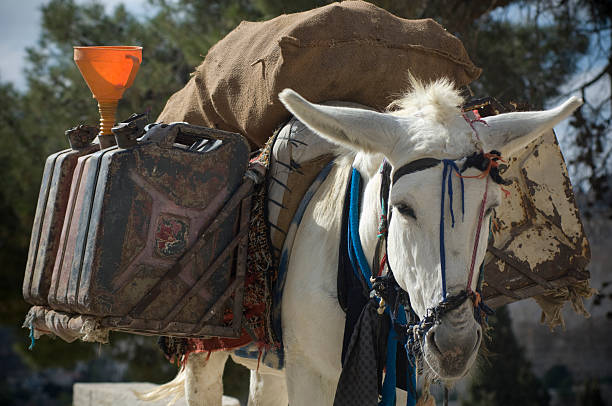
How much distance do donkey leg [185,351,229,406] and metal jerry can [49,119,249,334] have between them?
121 cm

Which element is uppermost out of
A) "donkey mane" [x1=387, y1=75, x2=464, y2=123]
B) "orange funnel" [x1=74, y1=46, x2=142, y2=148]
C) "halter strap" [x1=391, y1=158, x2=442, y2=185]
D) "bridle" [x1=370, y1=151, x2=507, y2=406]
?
"orange funnel" [x1=74, y1=46, x2=142, y2=148]

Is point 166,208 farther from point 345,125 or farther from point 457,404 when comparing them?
point 457,404

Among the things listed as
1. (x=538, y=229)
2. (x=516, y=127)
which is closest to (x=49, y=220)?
(x=516, y=127)

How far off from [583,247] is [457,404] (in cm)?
799

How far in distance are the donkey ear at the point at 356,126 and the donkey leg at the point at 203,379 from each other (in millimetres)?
2059

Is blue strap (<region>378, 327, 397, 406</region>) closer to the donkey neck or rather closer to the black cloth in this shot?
the black cloth

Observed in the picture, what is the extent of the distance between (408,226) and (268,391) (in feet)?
7.29

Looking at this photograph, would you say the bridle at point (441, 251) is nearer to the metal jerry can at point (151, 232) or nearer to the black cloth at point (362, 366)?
the black cloth at point (362, 366)

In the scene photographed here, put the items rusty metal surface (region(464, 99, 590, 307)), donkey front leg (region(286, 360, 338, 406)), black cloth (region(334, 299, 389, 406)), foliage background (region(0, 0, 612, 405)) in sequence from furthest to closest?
1. foliage background (region(0, 0, 612, 405))
2. rusty metal surface (region(464, 99, 590, 307))
3. donkey front leg (region(286, 360, 338, 406))
4. black cloth (region(334, 299, 389, 406))

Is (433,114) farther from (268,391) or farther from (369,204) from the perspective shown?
(268,391)

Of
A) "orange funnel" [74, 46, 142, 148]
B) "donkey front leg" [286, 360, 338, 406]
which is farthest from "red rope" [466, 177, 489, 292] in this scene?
"orange funnel" [74, 46, 142, 148]

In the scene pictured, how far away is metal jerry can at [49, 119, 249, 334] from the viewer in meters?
2.54

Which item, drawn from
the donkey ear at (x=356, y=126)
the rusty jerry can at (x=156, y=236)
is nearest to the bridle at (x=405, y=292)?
the donkey ear at (x=356, y=126)

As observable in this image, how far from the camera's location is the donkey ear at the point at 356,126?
7.44 ft
